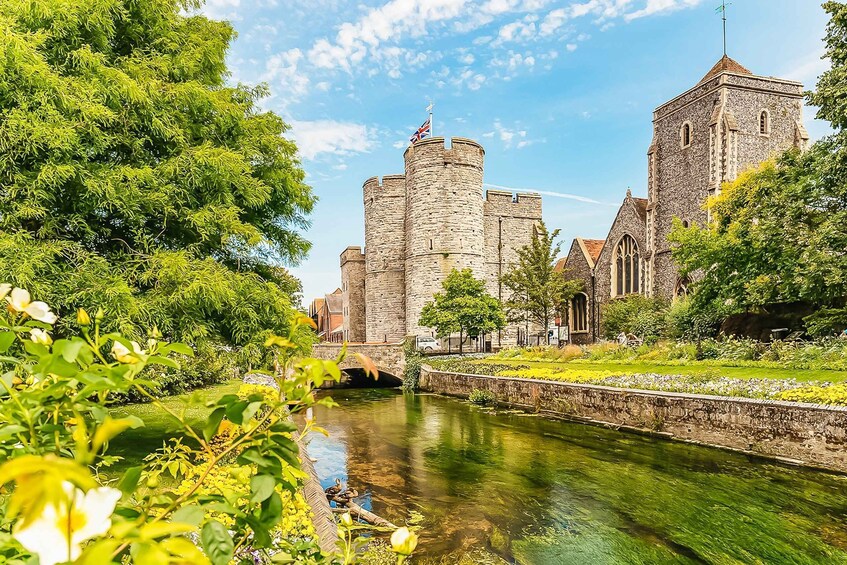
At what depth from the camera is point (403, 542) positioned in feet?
4.32

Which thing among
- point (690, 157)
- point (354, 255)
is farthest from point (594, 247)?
point (354, 255)

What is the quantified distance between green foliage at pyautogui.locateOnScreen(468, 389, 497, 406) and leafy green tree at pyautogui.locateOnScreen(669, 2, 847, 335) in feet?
30.7

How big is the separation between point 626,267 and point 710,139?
32.3 ft

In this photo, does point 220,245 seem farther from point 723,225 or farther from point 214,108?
point 723,225

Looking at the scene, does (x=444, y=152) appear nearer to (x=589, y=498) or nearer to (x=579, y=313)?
(x=579, y=313)

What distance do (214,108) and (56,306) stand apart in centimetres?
441

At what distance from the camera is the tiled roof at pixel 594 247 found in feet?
130

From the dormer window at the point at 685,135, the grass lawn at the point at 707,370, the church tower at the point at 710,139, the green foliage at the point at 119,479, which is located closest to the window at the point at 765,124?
the church tower at the point at 710,139

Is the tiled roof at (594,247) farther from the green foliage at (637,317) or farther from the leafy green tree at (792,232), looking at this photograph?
the leafy green tree at (792,232)

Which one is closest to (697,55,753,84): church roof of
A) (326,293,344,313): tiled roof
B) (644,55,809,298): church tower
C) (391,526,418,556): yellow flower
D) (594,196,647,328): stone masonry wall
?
(644,55,809,298): church tower

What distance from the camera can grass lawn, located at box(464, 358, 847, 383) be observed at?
40.8 ft

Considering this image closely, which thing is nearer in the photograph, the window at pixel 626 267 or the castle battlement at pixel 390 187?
the window at pixel 626 267

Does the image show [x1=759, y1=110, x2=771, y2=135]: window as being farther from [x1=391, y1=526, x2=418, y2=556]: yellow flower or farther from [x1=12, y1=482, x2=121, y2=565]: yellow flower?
[x1=12, y1=482, x2=121, y2=565]: yellow flower

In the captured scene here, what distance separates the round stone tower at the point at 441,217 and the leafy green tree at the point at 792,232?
1530cm
